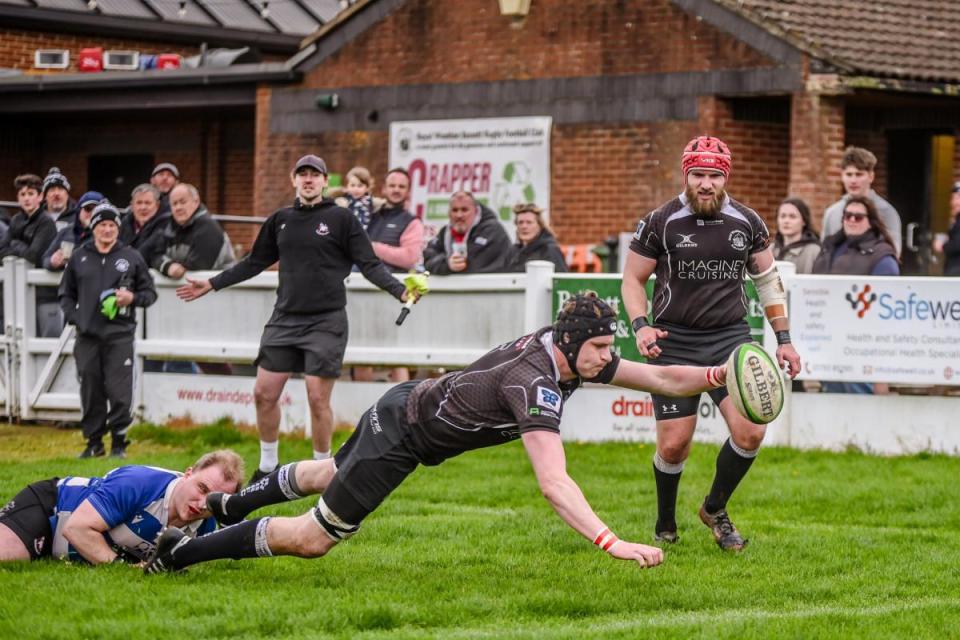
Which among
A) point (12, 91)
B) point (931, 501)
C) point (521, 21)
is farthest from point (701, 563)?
point (12, 91)

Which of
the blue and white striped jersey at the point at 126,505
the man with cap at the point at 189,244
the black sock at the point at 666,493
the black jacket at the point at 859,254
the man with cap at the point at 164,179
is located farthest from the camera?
the man with cap at the point at 164,179

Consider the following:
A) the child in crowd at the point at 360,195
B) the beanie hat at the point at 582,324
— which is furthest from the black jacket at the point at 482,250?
the beanie hat at the point at 582,324

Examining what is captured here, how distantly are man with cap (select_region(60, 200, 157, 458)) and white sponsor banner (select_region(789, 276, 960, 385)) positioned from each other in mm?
5115

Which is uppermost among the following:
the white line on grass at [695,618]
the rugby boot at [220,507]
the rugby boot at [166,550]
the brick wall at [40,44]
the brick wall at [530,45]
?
the brick wall at [40,44]

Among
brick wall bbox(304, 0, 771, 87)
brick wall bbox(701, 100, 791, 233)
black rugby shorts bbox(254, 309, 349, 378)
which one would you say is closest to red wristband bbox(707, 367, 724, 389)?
black rugby shorts bbox(254, 309, 349, 378)

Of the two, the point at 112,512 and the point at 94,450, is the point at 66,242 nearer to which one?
the point at 94,450

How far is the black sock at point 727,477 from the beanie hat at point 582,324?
2.22m

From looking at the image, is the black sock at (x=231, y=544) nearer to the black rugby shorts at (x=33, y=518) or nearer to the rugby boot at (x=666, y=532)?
the black rugby shorts at (x=33, y=518)

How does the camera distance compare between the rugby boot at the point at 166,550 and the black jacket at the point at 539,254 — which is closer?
the rugby boot at the point at 166,550

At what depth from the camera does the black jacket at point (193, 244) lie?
49.8 feet

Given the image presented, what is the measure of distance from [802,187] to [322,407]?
8.03m

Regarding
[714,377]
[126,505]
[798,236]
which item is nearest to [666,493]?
[714,377]

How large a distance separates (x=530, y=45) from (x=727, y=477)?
12.1 m

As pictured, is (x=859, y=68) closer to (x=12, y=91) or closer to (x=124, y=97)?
(x=124, y=97)
